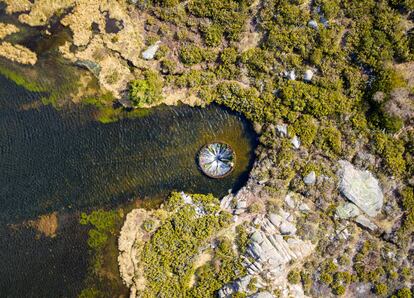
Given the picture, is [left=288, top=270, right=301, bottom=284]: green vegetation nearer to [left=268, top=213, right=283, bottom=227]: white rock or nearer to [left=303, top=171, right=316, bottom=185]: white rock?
[left=268, top=213, right=283, bottom=227]: white rock

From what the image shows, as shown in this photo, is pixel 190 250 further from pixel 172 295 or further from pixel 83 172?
pixel 83 172

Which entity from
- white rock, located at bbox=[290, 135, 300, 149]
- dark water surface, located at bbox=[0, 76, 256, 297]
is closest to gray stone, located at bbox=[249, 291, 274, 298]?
dark water surface, located at bbox=[0, 76, 256, 297]

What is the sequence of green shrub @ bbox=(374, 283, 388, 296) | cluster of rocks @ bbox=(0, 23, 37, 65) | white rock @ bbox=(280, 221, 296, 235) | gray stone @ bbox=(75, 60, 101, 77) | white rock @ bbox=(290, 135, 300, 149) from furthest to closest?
cluster of rocks @ bbox=(0, 23, 37, 65) → gray stone @ bbox=(75, 60, 101, 77) → white rock @ bbox=(290, 135, 300, 149) → white rock @ bbox=(280, 221, 296, 235) → green shrub @ bbox=(374, 283, 388, 296)

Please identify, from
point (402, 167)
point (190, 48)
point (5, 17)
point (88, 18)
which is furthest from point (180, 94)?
point (402, 167)

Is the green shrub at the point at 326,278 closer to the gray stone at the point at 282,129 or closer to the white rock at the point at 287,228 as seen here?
the white rock at the point at 287,228

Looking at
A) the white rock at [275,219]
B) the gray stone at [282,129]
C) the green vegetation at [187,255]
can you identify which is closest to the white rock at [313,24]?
the gray stone at [282,129]

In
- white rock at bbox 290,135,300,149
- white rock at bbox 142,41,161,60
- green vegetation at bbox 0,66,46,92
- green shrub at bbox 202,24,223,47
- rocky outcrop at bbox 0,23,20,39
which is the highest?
green shrub at bbox 202,24,223,47

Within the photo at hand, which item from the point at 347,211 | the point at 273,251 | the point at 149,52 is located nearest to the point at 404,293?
the point at 347,211
